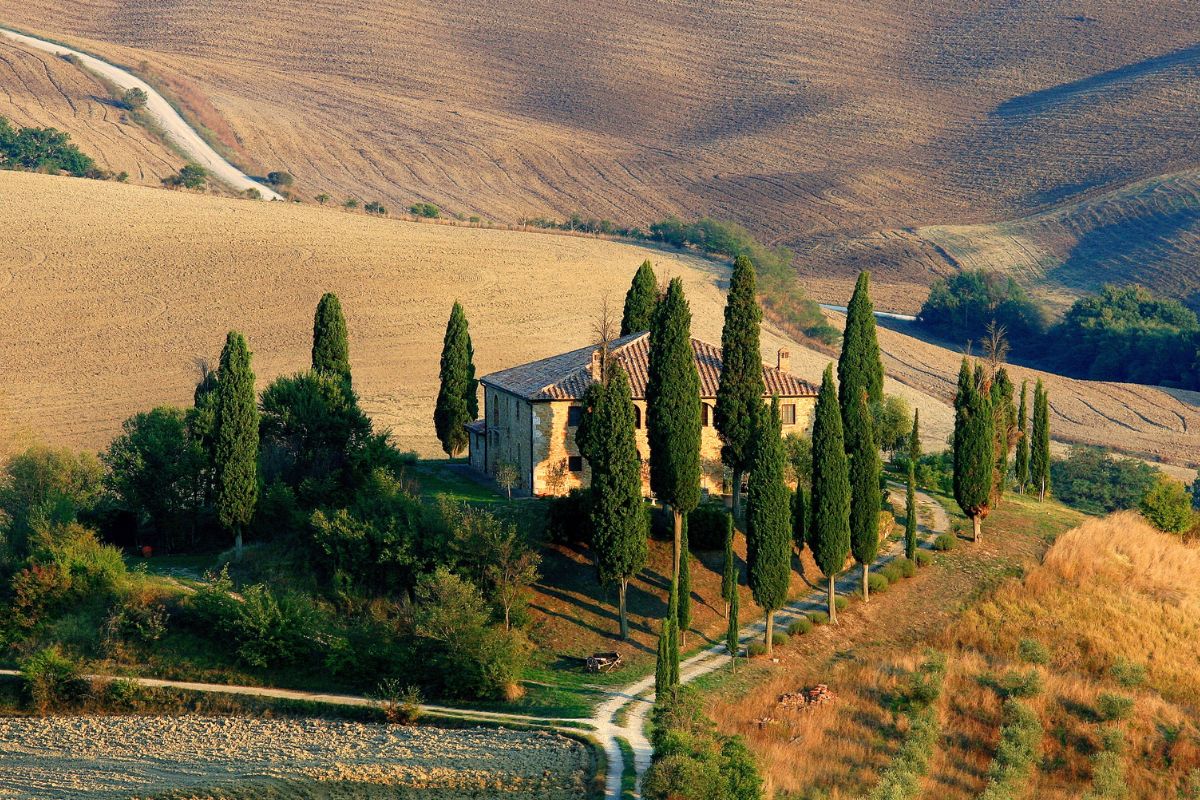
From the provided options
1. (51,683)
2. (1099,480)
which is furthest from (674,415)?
(1099,480)

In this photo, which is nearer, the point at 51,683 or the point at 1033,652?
the point at 51,683

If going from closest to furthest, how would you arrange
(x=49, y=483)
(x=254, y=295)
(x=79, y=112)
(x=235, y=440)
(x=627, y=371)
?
(x=235, y=440) < (x=627, y=371) < (x=49, y=483) < (x=254, y=295) < (x=79, y=112)

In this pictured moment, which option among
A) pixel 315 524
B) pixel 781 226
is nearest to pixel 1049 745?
pixel 315 524

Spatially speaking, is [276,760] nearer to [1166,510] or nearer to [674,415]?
[674,415]

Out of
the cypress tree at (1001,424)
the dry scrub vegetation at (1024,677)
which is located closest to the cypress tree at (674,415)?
the dry scrub vegetation at (1024,677)

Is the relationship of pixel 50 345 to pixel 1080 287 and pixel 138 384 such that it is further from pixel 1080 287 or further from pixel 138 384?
pixel 1080 287

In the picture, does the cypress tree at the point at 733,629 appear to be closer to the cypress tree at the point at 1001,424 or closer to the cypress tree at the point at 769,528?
the cypress tree at the point at 769,528

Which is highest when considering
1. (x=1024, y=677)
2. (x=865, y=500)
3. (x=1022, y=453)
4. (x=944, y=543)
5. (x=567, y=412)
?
(x=567, y=412)

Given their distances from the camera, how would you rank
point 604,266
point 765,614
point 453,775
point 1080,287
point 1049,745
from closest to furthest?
point 453,775, point 1049,745, point 765,614, point 604,266, point 1080,287

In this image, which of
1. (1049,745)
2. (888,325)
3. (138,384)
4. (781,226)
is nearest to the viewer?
(1049,745)
